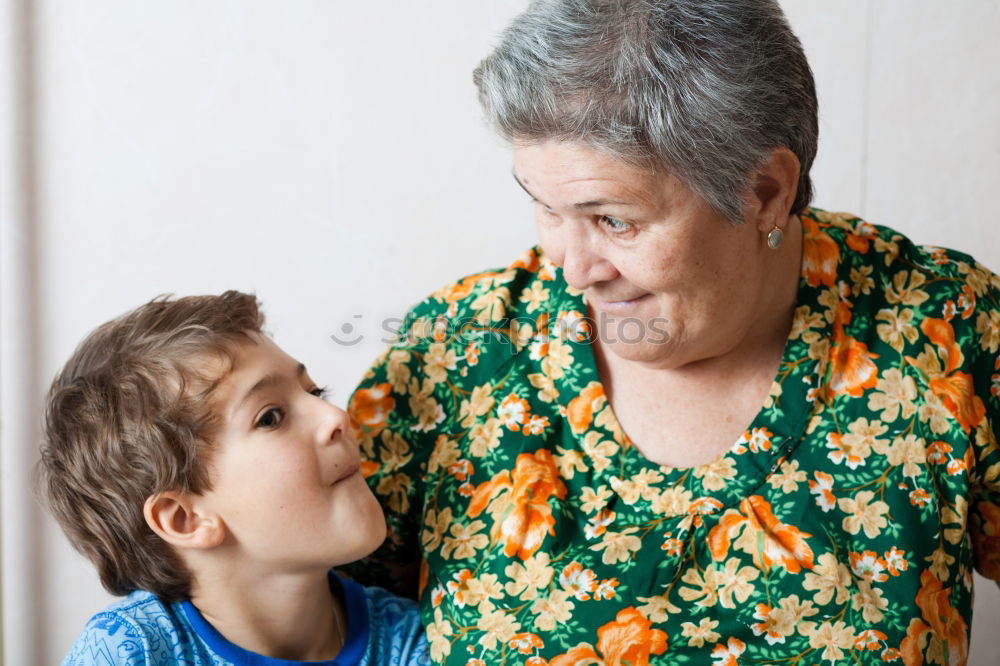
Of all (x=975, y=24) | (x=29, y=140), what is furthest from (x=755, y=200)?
(x=29, y=140)

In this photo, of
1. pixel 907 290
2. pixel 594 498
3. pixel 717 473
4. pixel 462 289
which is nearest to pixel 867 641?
pixel 717 473

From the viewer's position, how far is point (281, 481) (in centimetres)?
132

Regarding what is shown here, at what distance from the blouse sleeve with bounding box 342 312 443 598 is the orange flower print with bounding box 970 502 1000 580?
745 mm

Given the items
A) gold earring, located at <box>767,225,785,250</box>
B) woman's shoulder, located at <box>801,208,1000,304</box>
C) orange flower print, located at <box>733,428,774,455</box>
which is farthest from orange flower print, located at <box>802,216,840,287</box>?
orange flower print, located at <box>733,428,774,455</box>

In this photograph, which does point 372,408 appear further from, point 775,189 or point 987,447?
point 987,447

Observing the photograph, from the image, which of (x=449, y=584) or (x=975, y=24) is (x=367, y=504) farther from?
(x=975, y=24)

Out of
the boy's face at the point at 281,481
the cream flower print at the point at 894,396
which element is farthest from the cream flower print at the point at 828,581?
the boy's face at the point at 281,481

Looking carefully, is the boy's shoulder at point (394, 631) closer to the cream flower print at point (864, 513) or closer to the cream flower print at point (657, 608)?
the cream flower print at point (657, 608)

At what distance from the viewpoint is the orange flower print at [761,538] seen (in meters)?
1.28

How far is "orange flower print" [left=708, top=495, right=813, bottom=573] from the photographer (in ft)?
4.20

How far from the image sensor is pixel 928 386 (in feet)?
Result: 4.49

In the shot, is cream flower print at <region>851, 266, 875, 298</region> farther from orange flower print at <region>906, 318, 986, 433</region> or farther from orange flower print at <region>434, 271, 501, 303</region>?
orange flower print at <region>434, 271, 501, 303</region>

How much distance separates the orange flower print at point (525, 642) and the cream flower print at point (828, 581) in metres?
0.33

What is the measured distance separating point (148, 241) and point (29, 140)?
0.28 metres
